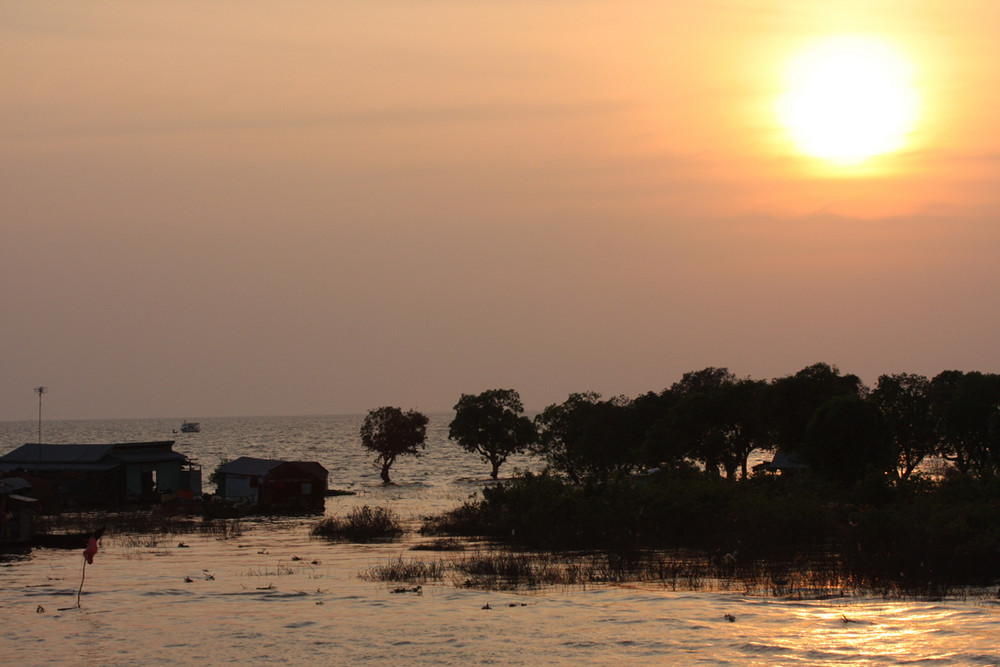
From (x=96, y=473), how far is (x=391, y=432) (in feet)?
152

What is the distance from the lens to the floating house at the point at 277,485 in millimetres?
75875

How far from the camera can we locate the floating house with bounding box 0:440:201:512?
3083 inches

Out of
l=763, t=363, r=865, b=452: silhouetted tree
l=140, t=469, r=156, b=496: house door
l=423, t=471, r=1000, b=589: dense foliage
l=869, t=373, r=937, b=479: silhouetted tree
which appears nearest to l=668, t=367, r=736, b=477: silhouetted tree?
l=763, t=363, r=865, b=452: silhouetted tree

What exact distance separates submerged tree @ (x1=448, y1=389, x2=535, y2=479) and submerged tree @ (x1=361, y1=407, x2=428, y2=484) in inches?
216

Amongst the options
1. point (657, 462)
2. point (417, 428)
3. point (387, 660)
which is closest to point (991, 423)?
point (657, 462)

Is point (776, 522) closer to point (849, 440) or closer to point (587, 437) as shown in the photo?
point (849, 440)

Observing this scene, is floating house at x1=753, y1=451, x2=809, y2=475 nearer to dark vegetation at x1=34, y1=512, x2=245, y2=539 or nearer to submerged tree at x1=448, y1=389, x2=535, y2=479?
submerged tree at x1=448, y1=389, x2=535, y2=479

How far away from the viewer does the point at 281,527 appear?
61031 millimetres

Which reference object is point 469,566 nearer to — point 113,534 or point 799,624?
point 799,624

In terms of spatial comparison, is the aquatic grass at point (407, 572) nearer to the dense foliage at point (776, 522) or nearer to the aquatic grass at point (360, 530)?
the dense foliage at point (776, 522)

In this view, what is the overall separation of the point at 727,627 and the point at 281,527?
138ft

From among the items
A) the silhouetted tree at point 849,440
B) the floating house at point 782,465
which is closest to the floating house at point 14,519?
the silhouetted tree at point 849,440

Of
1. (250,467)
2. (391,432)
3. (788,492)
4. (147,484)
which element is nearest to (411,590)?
(788,492)

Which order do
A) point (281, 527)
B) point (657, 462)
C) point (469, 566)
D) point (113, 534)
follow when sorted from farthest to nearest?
point (657, 462)
point (281, 527)
point (113, 534)
point (469, 566)
